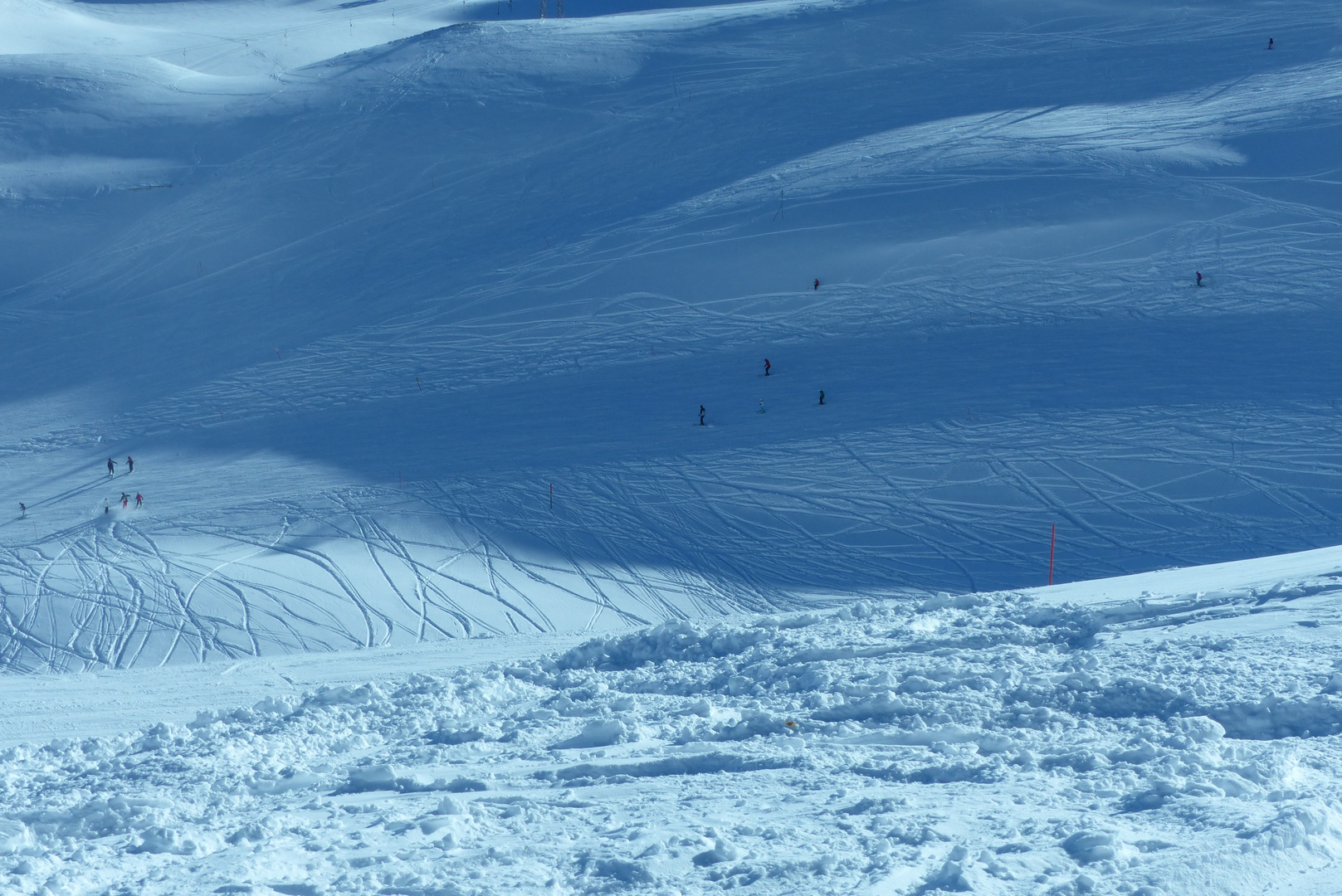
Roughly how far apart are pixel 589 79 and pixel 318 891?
43.9 meters

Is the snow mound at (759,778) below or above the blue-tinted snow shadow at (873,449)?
above

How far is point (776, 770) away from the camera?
588 centimetres

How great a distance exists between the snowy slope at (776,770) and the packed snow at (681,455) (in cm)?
3

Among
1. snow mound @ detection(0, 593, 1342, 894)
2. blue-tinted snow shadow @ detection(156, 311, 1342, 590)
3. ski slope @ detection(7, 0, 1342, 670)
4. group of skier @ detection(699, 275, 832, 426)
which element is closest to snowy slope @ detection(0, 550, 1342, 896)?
snow mound @ detection(0, 593, 1342, 894)

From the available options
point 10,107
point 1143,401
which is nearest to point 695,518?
point 1143,401

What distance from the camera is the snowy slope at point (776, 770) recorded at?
15.3 feet

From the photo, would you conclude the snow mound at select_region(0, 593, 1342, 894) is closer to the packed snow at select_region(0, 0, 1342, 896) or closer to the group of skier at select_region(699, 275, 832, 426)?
the packed snow at select_region(0, 0, 1342, 896)

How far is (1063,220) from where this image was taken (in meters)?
31.5

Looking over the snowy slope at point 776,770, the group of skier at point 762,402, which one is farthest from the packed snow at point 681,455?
the group of skier at point 762,402

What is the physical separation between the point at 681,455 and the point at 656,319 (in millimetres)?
7023

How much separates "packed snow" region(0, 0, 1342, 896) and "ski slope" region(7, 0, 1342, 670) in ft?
0.52

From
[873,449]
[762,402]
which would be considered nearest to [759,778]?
[873,449]

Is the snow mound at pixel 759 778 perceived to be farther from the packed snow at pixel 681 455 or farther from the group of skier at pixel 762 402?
the group of skier at pixel 762 402

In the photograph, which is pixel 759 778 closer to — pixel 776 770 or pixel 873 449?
pixel 776 770
